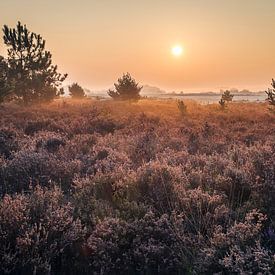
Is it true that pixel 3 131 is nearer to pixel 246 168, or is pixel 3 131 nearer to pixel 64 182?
pixel 64 182

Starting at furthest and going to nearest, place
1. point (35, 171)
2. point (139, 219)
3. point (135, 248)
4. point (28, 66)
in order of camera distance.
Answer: point (28, 66) → point (35, 171) → point (139, 219) → point (135, 248)

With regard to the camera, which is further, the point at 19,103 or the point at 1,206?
the point at 19,103

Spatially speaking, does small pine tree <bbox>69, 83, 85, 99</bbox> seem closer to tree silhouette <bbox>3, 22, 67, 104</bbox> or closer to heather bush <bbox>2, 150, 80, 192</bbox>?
tree silhouette <bbox>3, 22, 67, 104</bbox>

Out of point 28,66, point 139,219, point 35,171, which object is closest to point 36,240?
point 139,219

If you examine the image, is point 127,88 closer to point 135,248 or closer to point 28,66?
point 28,66

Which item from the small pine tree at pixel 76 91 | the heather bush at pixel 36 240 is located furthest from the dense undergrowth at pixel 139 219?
the small pine tree at pixel 76 91

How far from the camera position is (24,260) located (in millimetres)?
3562

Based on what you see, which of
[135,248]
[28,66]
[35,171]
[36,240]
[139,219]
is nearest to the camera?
[36,240]

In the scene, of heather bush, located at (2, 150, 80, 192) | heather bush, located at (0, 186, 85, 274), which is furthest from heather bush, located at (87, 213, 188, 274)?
heather bush, located at (2, 150, 80, 192)

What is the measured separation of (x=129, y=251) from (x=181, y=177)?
246 cm

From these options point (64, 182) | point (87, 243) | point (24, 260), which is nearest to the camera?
point (24, 260)

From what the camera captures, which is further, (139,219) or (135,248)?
(139,219)

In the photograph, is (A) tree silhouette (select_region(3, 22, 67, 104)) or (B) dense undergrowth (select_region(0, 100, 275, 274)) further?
(A) tree silhouette (select_region(3, 22, 67, 104))

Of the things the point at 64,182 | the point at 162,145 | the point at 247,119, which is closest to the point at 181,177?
the point at 64,182
